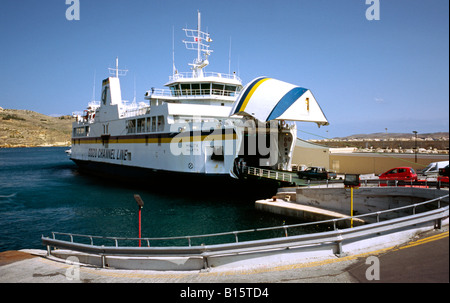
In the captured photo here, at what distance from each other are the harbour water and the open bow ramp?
619 centimetres

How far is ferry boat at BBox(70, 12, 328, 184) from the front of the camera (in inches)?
779

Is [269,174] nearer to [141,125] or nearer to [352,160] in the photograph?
[352,160]

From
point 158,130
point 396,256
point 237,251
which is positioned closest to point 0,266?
point 237,251

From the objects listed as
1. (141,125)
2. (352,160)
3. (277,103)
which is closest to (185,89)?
(141,125)

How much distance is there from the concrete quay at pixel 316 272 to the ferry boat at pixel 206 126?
13.0 metres

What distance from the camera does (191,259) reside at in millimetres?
6965

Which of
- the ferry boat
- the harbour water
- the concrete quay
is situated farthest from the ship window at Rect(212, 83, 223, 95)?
the concrete quay

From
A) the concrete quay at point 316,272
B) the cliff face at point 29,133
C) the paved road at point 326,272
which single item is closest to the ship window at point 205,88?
the concrete quay at point 316,272

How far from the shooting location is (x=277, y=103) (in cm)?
1902

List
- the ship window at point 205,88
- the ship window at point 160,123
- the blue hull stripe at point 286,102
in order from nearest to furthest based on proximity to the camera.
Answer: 1. the blue hull stripe at point 286,102
2. the ship window at point 160,123
3. the ship window at point 205,88

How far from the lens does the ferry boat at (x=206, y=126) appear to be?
19.8m

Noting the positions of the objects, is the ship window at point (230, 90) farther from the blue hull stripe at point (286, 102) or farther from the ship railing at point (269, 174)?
the blue hull stripe at point (286, 102)

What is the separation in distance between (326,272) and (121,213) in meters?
16.1

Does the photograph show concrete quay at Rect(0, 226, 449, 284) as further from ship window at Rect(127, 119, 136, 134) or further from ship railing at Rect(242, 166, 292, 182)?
ship window at Rect(127, 119, 136, 134)
